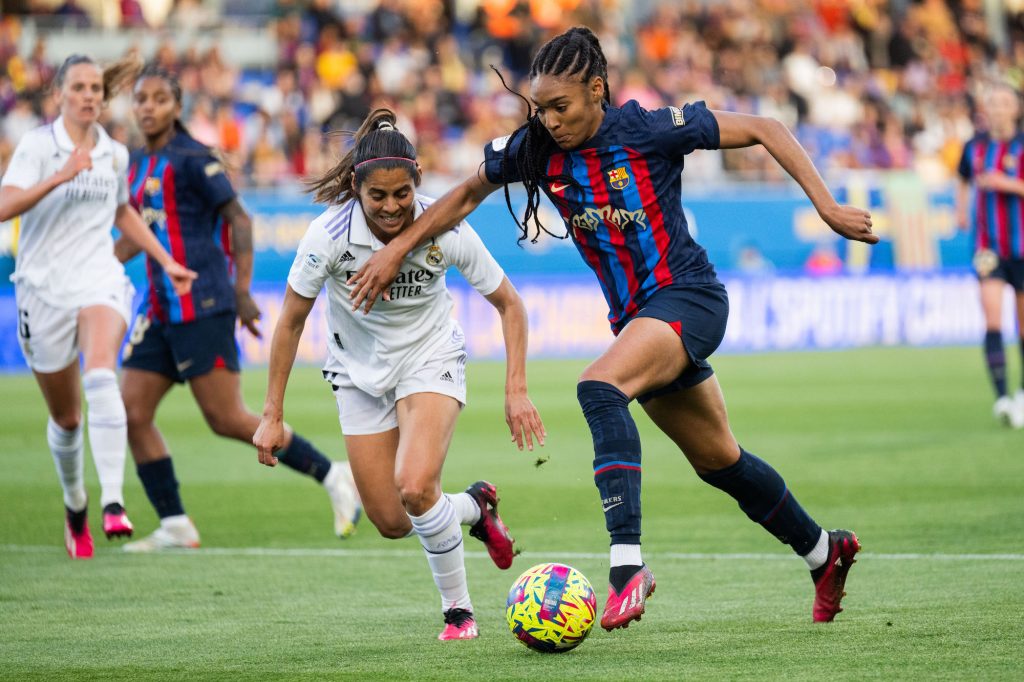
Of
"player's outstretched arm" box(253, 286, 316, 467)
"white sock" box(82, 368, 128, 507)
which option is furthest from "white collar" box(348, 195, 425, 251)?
"white sock" box(82, 368, 128, 507)

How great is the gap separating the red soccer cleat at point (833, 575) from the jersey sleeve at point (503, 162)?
182cm

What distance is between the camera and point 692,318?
5.23 metres

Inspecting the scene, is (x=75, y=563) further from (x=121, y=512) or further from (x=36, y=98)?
(x=36, y=98)

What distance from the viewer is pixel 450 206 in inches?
217

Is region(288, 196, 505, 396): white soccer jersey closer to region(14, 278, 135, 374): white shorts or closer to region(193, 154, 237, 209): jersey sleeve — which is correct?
region(14, 278, 135, 374): white shorts

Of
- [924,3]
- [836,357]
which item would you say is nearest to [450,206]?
[836,357]

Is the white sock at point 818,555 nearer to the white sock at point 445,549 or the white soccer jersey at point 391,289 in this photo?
the white sock at point 445,549

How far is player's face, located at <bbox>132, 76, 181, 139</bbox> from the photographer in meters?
8.08

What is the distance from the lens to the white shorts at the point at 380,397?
5.89 meters

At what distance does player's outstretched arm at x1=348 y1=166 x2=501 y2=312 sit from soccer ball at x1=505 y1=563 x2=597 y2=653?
122 cm

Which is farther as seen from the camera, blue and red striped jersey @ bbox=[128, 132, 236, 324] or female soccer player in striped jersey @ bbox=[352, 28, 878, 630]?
blue and red striped jersey @ bbox=[128, 132, 236, 324]

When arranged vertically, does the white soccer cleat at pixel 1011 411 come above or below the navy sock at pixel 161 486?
below

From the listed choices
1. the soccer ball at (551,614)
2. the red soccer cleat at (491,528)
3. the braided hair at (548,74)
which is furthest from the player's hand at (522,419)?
the red soccer cleat at (491,528)

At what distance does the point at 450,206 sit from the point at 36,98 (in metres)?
15.9
